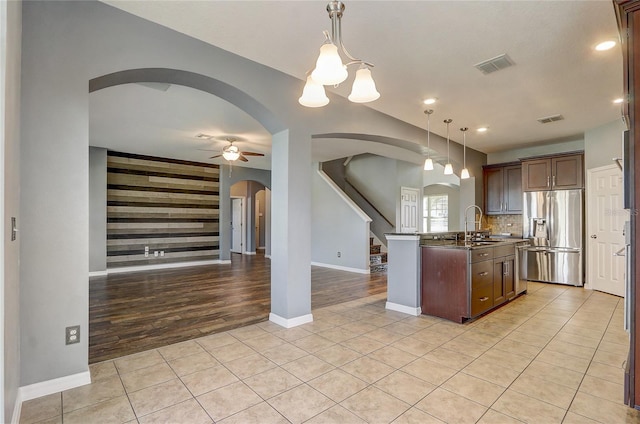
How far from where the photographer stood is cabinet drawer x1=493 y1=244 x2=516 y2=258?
417cm

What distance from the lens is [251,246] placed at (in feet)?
36.5

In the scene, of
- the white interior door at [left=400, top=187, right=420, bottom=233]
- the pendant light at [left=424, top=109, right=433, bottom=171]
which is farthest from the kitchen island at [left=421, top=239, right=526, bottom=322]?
the white interior door at [left=400, top=187, right=420, bottom=233]

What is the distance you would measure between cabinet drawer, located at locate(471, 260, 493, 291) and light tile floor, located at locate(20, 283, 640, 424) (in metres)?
0.47

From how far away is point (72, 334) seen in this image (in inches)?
86.4

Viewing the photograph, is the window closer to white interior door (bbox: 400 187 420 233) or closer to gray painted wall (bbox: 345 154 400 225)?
white interior door (bbox: 400 187 420 233)

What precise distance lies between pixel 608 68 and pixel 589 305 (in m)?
3.10

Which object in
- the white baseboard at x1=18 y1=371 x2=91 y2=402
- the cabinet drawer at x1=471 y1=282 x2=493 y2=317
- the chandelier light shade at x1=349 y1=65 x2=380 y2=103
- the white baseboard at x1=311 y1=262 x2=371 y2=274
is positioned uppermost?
the chandelier light shade at x1=349 y1=65 x2=380 y2=103

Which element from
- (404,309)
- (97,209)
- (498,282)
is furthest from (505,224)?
(97,209)

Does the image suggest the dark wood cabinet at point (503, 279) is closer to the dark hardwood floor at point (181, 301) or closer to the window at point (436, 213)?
the dark hardwood floor at point (181, 301)

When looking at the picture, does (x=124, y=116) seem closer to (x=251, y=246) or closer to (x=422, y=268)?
(x=422, y=268)

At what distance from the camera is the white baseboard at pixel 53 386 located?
203 centimetres

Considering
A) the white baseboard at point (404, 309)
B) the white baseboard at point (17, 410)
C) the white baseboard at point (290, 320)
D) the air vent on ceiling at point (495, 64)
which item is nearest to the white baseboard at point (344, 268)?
the white baseboard at point (404, 309)

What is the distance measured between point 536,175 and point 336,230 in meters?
4.26

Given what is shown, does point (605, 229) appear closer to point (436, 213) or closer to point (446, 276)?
point (446, 276)
